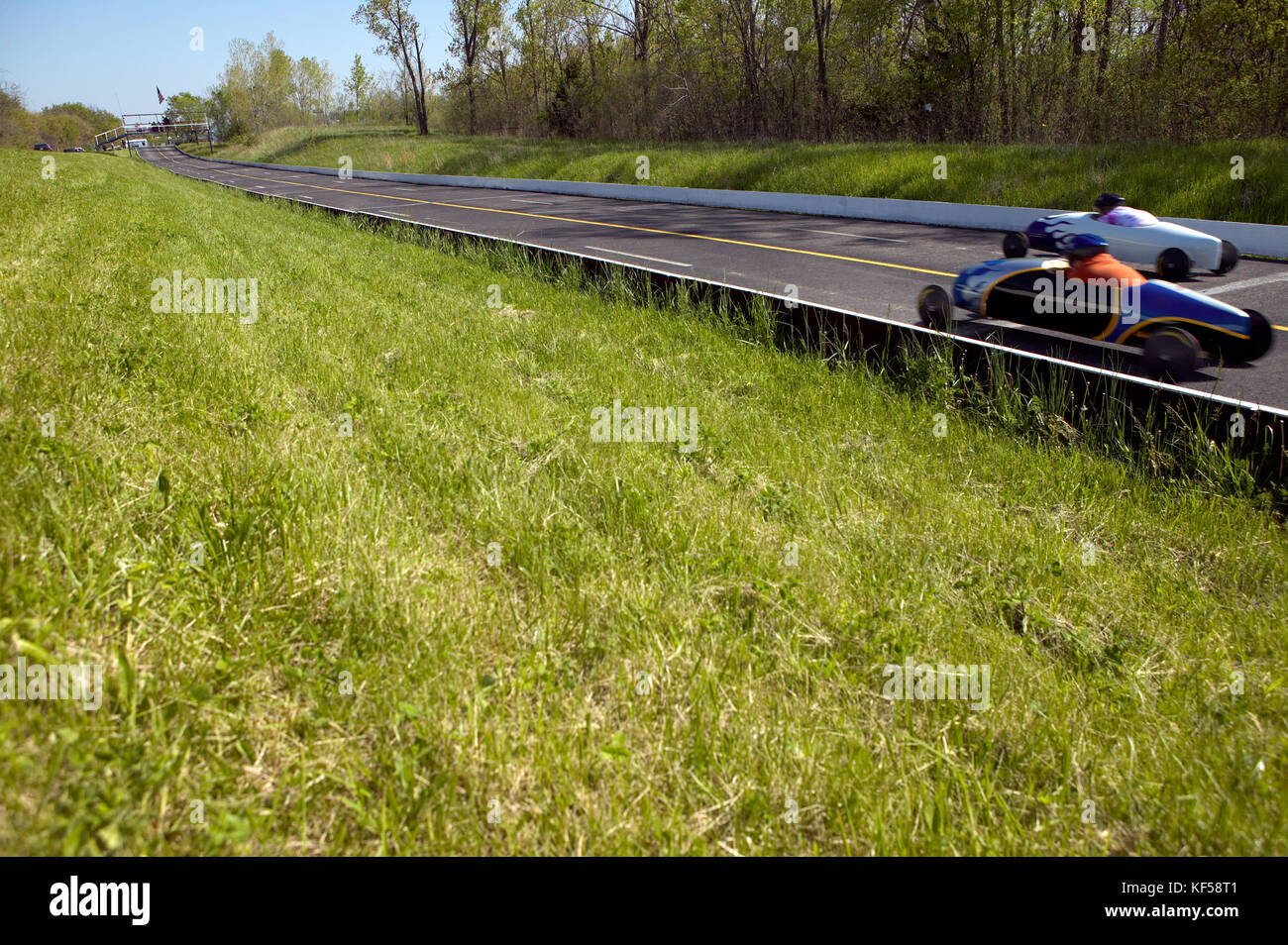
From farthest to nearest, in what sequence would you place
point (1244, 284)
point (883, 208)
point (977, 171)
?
point (883, 208) → point (977, 171) → point (1244, 284)

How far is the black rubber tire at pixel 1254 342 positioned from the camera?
693 centimetres

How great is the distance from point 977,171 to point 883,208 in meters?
2.57

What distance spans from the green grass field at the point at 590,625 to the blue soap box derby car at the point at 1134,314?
223 cm

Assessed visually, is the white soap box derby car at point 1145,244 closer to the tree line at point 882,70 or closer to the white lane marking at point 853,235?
the white lane marking at point 853,235

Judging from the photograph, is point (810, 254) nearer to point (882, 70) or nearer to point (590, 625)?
point (590, 625)

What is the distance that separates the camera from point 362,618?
312cm

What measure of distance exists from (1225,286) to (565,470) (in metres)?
→ 11.3

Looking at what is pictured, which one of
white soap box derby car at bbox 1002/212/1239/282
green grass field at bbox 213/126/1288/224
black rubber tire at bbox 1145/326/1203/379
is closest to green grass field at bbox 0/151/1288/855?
black rubber tire at bbox 1145/326/1203/379

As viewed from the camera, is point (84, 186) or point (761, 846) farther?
Result: point (84, 186)

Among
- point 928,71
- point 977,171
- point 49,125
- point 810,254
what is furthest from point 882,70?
point 49,125

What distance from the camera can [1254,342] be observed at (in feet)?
22.8

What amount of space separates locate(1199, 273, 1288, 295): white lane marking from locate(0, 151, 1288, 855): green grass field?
25.6 ft
